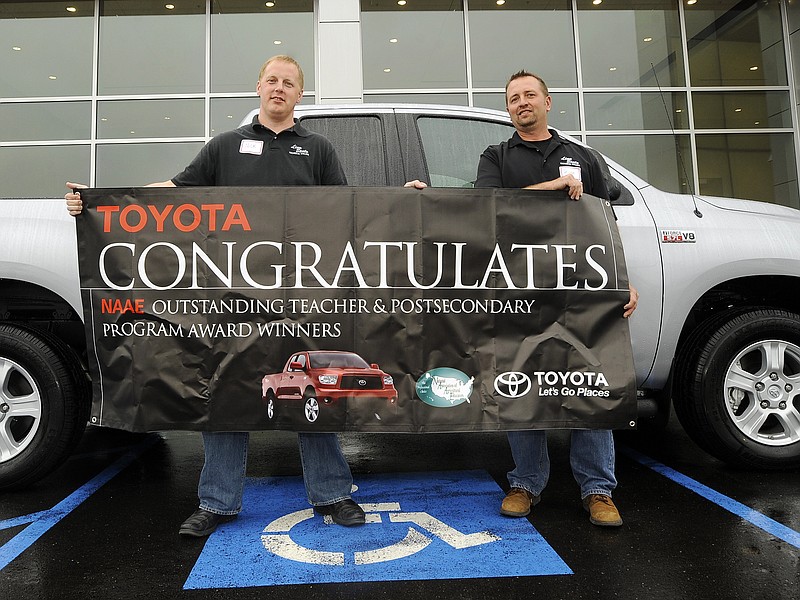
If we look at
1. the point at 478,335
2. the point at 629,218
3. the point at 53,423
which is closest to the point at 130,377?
the point at 53,423

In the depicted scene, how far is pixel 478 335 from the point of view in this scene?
301 cm

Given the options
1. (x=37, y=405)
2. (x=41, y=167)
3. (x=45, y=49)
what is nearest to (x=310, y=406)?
(x=37, y=405)

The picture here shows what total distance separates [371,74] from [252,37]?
227 cm

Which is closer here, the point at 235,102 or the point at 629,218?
the point at 629,218

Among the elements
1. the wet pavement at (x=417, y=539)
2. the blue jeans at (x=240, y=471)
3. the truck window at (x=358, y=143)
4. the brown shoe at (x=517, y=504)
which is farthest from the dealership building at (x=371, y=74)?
the brown shoe at (x=517, y=504)

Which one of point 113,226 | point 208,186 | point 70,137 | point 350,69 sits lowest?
point 113,226

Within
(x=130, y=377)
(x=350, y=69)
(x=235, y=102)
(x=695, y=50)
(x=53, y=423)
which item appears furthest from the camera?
(x=695, y=50)

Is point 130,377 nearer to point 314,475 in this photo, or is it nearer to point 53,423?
point 53,423

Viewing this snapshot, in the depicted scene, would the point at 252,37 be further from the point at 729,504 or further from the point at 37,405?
the point at 729,504

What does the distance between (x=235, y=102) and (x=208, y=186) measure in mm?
8646

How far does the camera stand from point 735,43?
474 inches

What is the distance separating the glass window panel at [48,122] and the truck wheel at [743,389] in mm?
10747

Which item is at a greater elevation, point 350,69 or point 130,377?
point 350,69

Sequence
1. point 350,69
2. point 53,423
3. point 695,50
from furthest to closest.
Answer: point 695,50
point 350,69
point 53,423
